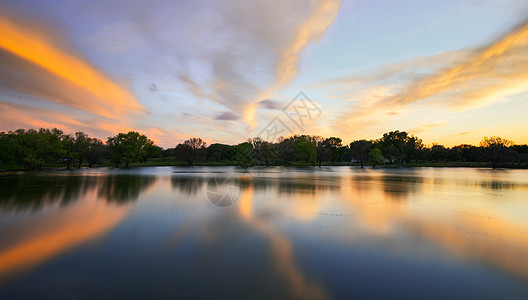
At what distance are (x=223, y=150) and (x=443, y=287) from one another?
117964 mm

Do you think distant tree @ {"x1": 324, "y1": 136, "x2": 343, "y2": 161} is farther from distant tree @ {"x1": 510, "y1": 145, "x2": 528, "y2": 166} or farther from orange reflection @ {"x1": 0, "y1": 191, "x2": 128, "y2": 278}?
orange reflection @ {"x1": 0, "y1": 191, "x2": 128, "y2": 278}

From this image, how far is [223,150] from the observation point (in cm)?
12006

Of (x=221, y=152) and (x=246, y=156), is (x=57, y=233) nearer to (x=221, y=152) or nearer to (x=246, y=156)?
(x=246, y=156)

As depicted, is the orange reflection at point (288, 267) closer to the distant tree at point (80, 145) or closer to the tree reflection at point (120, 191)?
the tree reflection at point (120, 191)

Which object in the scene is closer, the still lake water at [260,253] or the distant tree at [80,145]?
the still lake water at [260,253]

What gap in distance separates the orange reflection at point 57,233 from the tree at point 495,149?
369 ft

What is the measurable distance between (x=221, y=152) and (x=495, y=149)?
108 metres

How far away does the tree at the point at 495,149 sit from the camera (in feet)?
270

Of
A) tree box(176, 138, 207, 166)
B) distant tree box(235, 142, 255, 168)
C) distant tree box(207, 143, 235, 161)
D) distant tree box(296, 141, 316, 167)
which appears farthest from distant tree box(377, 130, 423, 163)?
tree box(176, 138, 207, 166)

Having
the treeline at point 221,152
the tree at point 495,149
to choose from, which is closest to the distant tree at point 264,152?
the treeline at point 221,152

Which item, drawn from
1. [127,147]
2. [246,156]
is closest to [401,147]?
[246,156]

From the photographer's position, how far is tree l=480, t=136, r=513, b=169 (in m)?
82.3

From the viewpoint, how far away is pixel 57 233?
7.76m

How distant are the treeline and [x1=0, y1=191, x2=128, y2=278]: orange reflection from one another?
2095 inches
